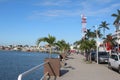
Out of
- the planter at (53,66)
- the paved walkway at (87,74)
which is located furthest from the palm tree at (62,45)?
the planter at (53,66)

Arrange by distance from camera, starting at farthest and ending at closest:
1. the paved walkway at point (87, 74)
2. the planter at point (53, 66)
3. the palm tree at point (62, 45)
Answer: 1. the palm tree at point (62, 45)
2. the paved walkway at point (87, 74)
3. the planter at point (53, 66)

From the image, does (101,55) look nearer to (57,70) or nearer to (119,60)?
(119,60)

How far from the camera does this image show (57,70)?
17.1m

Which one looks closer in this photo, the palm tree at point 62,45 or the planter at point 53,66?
the planter at point 53,66

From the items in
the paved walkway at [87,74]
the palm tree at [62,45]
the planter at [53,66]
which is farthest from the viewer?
the palm tree at [62,45]

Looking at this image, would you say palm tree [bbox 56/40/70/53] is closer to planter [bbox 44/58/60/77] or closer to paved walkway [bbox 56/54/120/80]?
paved walkway [bbox 56/54/120/80]

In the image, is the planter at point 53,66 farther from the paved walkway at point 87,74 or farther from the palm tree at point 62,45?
→ the palm tree at point 62,45

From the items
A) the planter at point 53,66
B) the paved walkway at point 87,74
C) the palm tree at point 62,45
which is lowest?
the paved walkway at point 87,74

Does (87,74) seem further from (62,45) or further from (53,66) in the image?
(62,45)

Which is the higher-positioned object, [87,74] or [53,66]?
[53,66]

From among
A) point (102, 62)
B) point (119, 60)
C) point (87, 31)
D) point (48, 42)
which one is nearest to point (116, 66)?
point (119, 60)

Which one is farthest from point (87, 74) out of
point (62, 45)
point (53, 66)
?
point (62, 45)

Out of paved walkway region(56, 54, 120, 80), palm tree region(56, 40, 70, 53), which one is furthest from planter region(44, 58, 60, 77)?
palm tree region(56, 40, 70, 53)

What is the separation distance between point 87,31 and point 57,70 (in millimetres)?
103491
